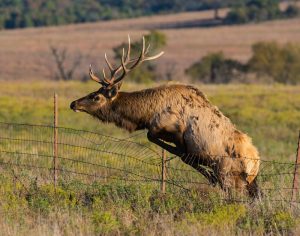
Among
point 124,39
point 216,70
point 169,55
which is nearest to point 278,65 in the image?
point 216,70

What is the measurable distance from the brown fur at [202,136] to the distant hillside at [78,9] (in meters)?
104

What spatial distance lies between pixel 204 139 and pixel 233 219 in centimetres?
173

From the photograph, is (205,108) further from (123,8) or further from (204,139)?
(123,8)

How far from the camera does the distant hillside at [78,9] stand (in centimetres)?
11919

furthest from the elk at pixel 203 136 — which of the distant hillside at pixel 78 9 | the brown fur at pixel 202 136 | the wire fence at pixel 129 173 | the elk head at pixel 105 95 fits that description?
the distant hillside at pixel 78 9

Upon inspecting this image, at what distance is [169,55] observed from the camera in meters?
72.6

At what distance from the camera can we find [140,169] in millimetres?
11312

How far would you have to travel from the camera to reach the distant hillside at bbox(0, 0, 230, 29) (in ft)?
391

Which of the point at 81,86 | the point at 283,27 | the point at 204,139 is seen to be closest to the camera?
the point at 204,139

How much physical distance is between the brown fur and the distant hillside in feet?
341

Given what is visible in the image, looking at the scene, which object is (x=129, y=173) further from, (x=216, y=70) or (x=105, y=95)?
(x=216, y=70)

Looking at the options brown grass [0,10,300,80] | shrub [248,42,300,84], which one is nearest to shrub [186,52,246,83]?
shrub [248,42,300,84]

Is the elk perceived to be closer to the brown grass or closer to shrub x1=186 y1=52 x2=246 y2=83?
shrub x1=186 y1=52 x2=246 y2=83

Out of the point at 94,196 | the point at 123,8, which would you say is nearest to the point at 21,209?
the point at 94,196
